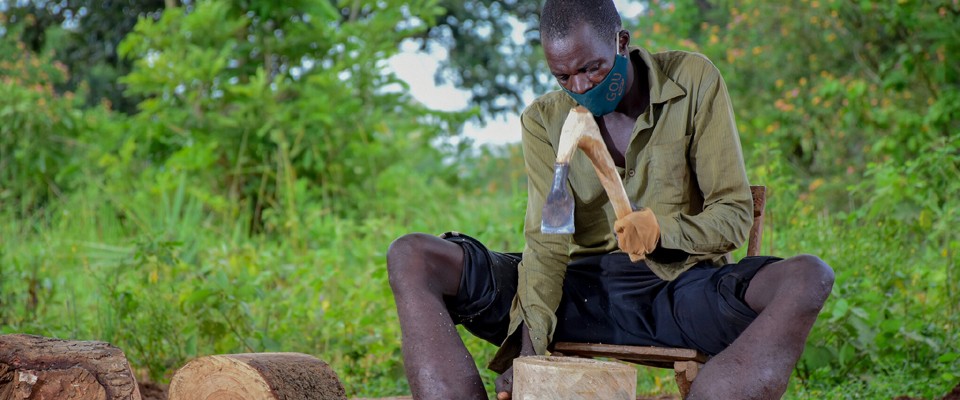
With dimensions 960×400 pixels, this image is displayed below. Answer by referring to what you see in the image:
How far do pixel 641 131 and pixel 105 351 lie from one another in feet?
5.13

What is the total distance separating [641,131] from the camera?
110 inches

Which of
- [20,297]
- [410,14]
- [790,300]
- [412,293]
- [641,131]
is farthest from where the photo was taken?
[410,14]

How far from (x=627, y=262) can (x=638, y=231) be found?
0.36m

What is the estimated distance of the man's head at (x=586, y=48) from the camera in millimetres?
2648

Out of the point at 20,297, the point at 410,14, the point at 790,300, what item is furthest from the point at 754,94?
the point at 790,300

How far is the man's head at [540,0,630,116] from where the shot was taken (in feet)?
8.69

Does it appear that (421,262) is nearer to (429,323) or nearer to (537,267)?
(429,323)

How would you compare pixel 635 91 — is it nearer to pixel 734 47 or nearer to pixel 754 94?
pixel 754 94

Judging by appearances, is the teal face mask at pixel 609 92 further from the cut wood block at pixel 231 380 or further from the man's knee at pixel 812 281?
the cut wood block at pixel 231 380

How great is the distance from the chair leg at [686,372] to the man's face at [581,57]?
77 cm

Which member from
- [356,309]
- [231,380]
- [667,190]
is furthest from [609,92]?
[356,309]

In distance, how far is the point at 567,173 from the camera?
244cm

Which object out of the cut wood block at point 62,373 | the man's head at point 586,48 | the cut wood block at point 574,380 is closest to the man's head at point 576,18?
the man's head at point 586,48

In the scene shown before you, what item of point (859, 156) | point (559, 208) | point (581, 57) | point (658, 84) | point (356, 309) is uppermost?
point (581, 57)
